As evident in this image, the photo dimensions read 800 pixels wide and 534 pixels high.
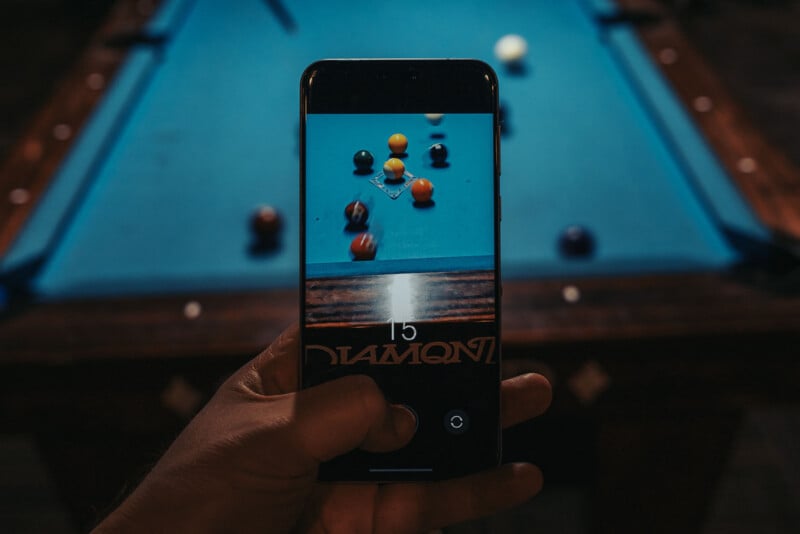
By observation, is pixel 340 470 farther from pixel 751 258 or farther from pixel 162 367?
pixel 751 258

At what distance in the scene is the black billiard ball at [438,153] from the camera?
2.37 feet

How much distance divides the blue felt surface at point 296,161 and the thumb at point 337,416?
0.53 meters

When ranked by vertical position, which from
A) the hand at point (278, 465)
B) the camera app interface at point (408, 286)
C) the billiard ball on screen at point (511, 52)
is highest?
the billiard ball on screen at point (511, 52)

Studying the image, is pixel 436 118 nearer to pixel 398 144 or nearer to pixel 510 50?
pixel 398 144

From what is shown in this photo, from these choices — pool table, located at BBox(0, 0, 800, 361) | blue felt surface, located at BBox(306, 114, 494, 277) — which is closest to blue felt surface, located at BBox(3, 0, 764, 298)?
pool table, located at BBox(0, 0, 800, 361)

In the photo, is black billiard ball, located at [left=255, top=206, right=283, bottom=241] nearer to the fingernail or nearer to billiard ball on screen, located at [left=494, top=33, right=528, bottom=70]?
the fingernail

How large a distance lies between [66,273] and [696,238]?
1172 mm

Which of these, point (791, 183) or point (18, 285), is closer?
point (18, 285)

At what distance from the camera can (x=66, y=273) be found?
1.21 m

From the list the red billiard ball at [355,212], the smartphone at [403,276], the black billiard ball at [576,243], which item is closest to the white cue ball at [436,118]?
the smartphone at [403,276]

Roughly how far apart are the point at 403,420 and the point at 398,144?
298 mm

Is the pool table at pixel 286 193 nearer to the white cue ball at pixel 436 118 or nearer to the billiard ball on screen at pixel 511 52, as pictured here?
the billiard ball on screen at pixel 511 52

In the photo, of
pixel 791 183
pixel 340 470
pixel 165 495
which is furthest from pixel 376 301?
pixel 791 183

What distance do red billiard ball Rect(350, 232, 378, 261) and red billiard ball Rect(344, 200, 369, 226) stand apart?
0.06ft
